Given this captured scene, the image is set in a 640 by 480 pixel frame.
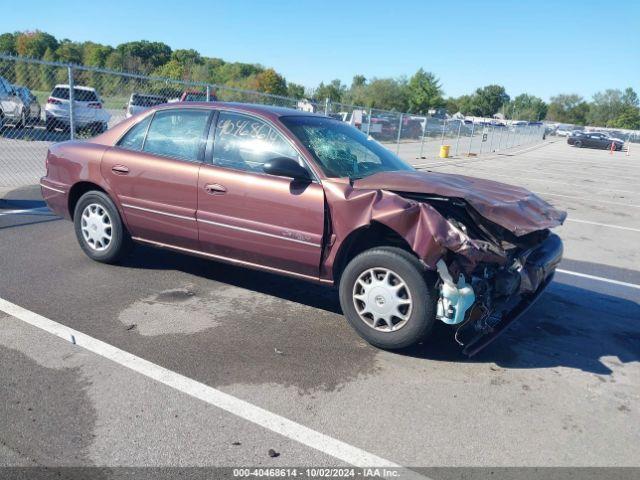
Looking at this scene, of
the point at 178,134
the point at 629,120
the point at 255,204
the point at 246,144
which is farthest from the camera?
the point at 629,120

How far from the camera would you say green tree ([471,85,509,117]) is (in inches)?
5264

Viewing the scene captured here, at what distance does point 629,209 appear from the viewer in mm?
12188

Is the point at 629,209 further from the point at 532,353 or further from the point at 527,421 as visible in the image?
the point at 527,421

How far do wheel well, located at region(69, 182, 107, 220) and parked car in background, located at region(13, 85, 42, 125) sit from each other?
12.7 meters

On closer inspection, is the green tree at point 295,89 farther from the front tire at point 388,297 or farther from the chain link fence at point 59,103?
the front tire at point 388,297

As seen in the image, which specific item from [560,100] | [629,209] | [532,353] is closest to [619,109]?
[560,100]

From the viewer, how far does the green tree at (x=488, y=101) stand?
13370 cm

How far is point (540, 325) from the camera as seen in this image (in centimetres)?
463

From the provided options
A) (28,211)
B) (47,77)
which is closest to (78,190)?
(28,211)

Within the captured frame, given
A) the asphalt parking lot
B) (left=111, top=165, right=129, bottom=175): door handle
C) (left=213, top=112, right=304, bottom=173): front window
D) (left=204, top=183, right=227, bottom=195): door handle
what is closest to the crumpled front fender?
(left=213, top=112, right=304, bottom=173): front window

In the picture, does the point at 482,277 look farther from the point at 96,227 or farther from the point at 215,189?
the point at 96,227

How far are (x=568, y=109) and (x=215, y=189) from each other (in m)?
152

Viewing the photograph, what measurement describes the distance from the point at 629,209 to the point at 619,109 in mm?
134218

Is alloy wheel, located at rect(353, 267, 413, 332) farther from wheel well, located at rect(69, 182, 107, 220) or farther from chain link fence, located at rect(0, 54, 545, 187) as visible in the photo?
chain link fence, located at rect(0, 54, 545, 187)
